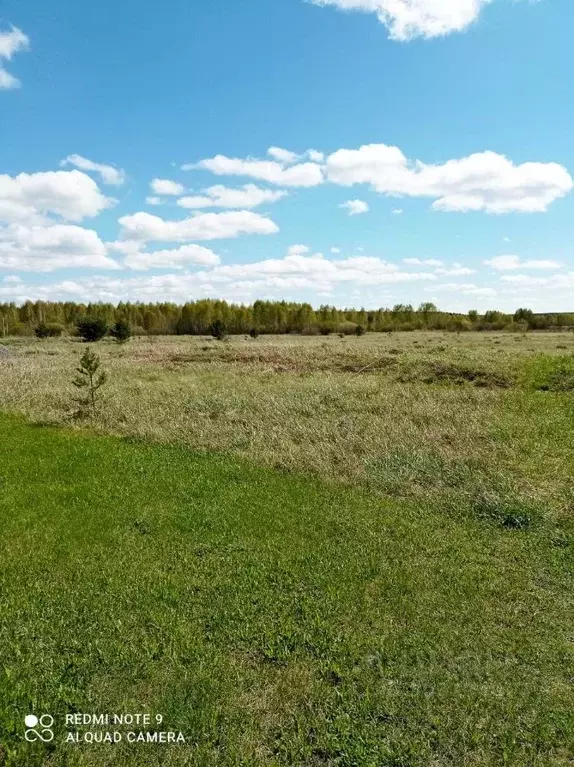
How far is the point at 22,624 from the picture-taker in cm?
582

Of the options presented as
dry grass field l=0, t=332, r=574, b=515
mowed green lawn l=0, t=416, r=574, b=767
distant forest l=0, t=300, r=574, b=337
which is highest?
distant forest l=0, t=300, r=574, b=337

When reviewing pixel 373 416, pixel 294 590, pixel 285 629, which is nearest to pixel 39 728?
pixel 285 629

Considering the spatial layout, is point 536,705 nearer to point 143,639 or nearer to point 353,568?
point 353,568

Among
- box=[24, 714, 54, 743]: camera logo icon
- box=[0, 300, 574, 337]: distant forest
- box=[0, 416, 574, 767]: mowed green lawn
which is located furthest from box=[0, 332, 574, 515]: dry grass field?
box=[0, 300, 574, 337]: distant forest

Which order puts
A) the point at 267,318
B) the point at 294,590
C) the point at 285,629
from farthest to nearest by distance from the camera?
the point at 267,318
the point at 294,590
the point at 285,629

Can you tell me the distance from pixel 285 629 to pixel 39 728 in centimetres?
264

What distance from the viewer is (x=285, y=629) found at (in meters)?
5.98

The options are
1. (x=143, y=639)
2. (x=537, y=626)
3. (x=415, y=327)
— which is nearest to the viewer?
(x=143, y=639)

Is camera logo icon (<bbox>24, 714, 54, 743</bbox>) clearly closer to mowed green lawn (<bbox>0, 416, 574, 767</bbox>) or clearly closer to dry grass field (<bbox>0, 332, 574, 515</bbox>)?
mowed green lawn (<bbox>0, 416, 574, 767</bbox>)

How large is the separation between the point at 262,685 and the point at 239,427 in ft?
37.0

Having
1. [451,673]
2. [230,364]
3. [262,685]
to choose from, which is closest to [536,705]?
[451,673]

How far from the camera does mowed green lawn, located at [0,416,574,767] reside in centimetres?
443

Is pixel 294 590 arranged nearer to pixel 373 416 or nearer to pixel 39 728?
pixel 39 728

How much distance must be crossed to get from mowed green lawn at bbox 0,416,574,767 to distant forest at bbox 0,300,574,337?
8105cm
